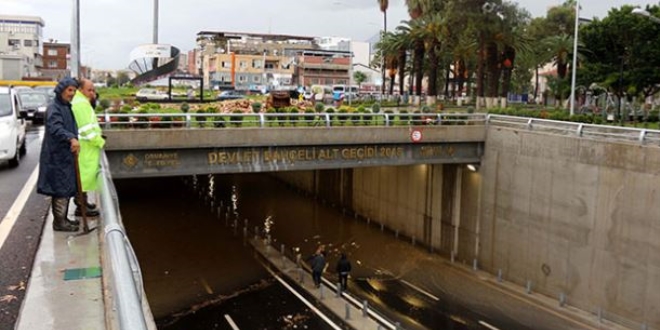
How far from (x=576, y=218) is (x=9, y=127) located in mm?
17286

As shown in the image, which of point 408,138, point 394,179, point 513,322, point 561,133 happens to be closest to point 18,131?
point 408,138

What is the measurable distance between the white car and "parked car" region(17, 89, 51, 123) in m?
13.1

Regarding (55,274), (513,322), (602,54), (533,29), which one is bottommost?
(513,322)

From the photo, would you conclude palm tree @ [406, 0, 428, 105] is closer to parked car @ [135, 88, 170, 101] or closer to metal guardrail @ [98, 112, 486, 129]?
parked car @ [135, 88, 170, 101]

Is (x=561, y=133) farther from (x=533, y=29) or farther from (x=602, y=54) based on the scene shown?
(x=533, y=29)

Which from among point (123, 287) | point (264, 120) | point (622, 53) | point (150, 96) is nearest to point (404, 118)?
point (264, 120)

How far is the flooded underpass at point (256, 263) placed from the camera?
1973 cm

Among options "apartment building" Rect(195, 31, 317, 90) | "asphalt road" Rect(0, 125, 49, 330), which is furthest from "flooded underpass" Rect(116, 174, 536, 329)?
"apartment building" Rect(195, 31, 317, 90)

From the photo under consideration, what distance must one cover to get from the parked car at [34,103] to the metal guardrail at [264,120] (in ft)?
29.2

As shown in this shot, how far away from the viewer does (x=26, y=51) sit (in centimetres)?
10712

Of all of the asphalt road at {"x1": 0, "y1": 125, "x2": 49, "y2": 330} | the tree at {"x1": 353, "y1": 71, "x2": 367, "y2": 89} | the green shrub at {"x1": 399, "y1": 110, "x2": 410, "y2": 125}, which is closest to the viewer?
the asphalt road at {"x1": 0, "y1": 125, "x2": 49, "y2": 330}

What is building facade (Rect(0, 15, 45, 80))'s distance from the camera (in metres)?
102

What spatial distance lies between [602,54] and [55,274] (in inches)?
2104

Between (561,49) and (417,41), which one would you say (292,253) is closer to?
(417,41)
